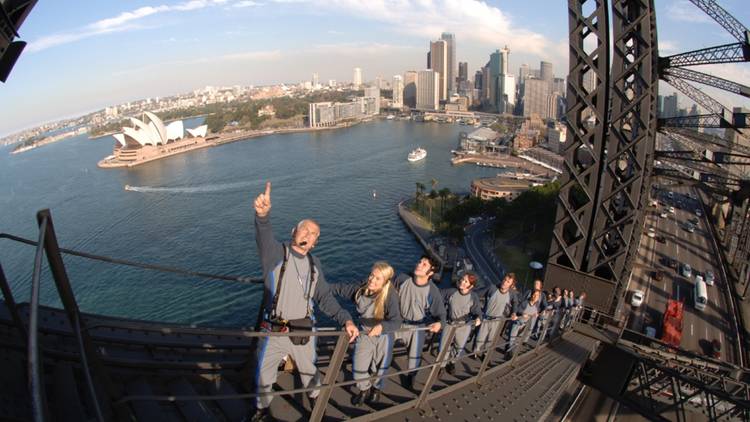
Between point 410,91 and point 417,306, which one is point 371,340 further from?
point 410,91

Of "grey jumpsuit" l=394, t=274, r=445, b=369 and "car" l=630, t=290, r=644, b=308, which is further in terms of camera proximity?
"car" l=630, t=290, r=644, b=308

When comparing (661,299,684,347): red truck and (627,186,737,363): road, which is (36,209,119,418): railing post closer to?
(661,299,684,347): red truck

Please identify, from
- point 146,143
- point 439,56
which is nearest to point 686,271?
point 146,143

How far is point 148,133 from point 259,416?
143 ft

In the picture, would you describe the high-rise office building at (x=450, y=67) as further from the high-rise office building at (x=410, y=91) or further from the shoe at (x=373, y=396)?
the shoe at (x=373, y=396)

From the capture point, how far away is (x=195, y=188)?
2641cm

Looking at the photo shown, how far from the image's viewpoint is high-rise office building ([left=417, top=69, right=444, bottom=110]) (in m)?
83.2

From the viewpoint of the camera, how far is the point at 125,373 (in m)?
1.71

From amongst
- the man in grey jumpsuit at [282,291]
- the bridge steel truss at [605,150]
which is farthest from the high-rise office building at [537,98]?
the man in grey jumpsuit at [282,291]

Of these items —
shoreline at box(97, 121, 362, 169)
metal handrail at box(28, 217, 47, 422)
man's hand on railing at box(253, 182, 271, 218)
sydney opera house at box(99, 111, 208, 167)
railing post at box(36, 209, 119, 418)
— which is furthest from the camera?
sydney opera house at box(99, 111, 208, 167)

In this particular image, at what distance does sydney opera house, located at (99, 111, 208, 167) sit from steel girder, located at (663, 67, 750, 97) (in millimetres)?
39447


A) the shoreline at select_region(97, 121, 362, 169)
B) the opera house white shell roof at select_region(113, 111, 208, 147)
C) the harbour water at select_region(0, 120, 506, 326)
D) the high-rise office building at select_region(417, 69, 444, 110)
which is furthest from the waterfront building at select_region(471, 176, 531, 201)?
the high-rise office building at select_region(417, 69, 444, 110)

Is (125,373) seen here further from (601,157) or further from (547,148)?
(547,148)

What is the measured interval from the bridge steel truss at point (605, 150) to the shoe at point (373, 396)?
9.33 feet
